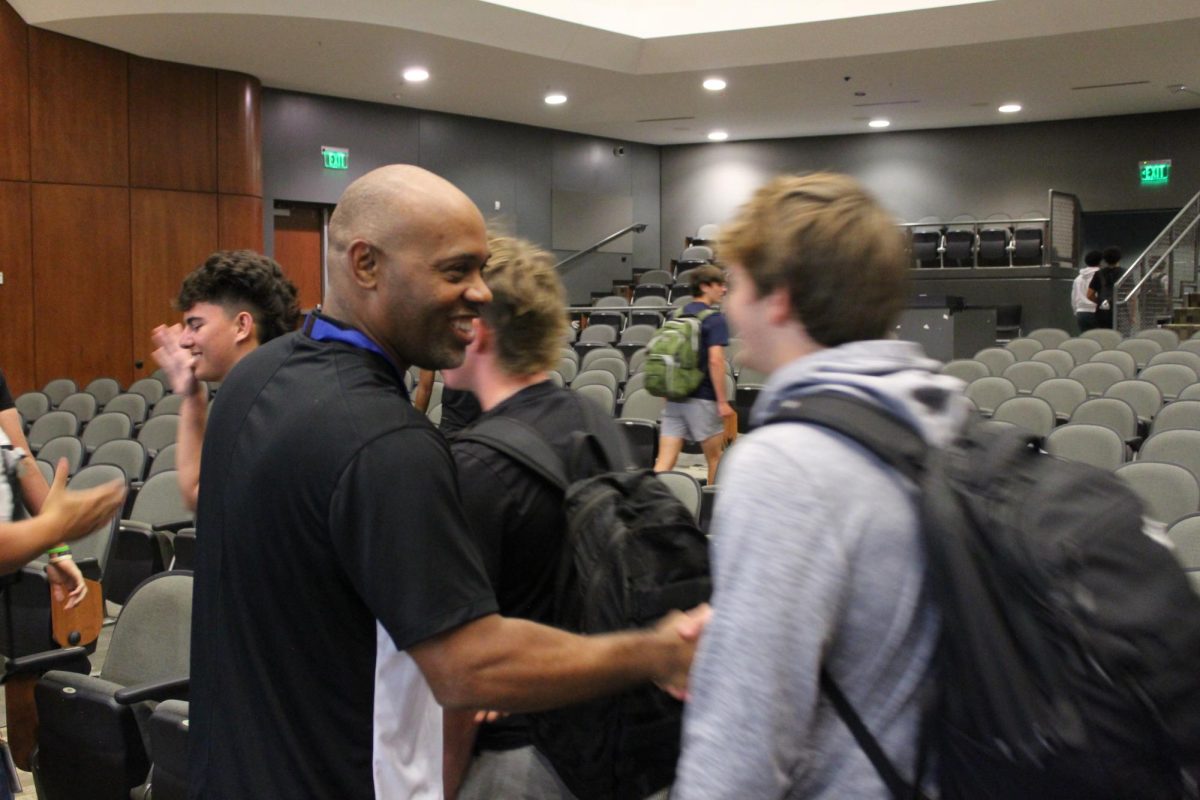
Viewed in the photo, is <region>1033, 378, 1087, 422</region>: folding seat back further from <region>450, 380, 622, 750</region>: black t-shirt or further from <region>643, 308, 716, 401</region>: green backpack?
<region>450, 380, 622, 750</region>: black t-shirt

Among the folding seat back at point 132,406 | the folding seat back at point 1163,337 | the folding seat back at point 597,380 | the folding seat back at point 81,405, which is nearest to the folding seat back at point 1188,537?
the folding seat back at point 597,380

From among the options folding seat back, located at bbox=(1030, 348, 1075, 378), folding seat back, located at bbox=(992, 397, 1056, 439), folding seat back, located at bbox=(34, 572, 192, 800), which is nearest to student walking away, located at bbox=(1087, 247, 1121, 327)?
folding seat back, located at bbox=(1030, 348, 1075, 378)

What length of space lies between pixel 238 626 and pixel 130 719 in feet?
5.55

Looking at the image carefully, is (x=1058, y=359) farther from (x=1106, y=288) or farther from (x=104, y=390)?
(x=104, y=390)

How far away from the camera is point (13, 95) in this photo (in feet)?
35.4

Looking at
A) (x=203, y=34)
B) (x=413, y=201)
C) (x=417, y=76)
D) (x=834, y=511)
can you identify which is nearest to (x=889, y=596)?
(x=834, y=511)

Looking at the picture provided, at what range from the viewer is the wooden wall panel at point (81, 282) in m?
11.4

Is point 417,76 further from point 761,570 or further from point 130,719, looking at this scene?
point 761,570

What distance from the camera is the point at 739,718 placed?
0.97 m

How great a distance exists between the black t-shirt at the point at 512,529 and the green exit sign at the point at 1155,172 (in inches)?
704

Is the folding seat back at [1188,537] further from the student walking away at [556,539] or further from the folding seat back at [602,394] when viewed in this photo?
the folding seat back at [602,394]

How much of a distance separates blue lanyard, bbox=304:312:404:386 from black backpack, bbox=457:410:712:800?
0.26m

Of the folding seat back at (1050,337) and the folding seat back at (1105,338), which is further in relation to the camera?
the folding seat back at (1050,337)

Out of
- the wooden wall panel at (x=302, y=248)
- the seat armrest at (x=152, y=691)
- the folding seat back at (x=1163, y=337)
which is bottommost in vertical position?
the seat armrest at (x=152, y=691)
